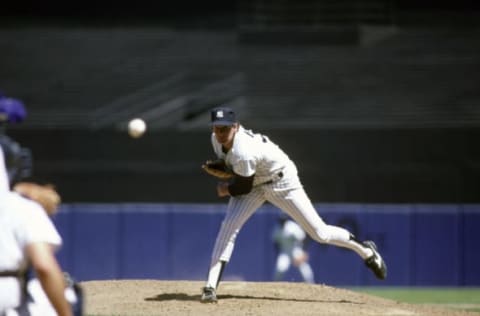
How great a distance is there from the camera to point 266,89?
64.4ft

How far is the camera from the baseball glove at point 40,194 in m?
3.93

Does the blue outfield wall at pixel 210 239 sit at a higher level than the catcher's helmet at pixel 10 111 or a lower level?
lower

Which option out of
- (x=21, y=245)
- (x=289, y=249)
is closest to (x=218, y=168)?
(x=21, y=245)

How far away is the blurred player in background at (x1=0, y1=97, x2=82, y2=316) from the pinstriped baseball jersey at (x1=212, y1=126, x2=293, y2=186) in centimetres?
356

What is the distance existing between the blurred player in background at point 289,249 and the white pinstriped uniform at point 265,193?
695 cm

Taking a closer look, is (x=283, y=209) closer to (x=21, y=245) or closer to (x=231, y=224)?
(x=231, y=224)

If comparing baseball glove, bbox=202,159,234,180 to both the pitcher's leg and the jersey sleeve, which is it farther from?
the jersey sleeve

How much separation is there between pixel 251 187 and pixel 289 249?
7.90 metres

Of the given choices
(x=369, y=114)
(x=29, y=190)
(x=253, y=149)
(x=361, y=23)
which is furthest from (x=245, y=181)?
(x=361, y=23)

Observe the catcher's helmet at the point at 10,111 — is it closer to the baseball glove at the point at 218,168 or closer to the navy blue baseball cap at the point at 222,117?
the navy blue baseball cap at the point at 222,117

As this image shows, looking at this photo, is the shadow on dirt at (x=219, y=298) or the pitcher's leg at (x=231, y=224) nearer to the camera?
the pitcher's leg at (x=231, y=224)

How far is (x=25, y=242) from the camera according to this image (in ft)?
11.8

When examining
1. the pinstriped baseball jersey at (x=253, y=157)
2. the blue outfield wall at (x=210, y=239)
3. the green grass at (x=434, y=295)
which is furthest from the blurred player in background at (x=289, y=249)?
the pinstriped baseball jersey at (x=253, y=157)

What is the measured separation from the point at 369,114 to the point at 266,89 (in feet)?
6.51
